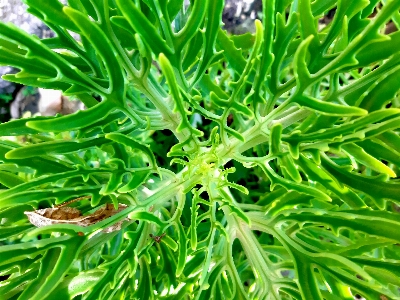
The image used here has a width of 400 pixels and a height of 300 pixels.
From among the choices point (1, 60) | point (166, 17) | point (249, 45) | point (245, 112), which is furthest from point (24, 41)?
point (249, 45)

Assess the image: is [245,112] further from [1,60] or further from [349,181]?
[1,60]

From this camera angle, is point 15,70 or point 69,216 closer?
point 69,216

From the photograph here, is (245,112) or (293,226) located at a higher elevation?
(245,112)

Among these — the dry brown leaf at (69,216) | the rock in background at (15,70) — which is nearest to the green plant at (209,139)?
the dry brown leaf at (69,216)

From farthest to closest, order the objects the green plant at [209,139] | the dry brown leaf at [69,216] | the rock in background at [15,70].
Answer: the rock in background at [15,70] < the dry brown leaf at [69,216] < the green plant at [209,139]

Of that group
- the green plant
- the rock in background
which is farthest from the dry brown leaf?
the rock in background

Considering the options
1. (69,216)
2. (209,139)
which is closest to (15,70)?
(69,216)

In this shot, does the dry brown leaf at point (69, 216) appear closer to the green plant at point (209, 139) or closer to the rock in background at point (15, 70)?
the green plant at point (209, 139)

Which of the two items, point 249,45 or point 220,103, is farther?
point 249,45

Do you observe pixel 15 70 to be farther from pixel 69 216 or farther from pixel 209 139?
pixel 209 139
